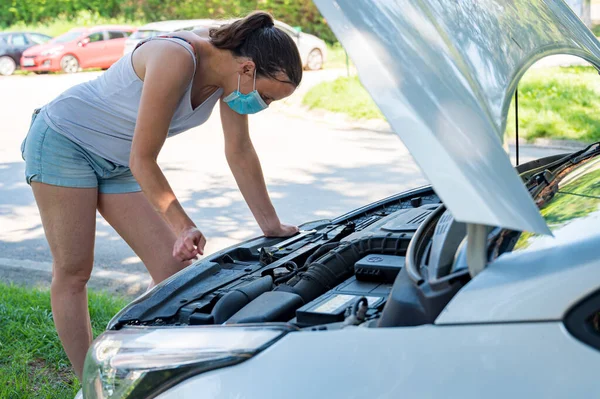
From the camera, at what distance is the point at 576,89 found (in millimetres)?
10422

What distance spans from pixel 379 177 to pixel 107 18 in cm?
2201

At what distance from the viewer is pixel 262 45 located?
103 inches

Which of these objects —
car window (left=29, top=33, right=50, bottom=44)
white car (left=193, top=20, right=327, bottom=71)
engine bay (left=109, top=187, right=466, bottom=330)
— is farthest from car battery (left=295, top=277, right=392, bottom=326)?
car window (left=29, top=33, right=50, bottom=44)

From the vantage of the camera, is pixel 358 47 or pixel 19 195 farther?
pixel 19 195

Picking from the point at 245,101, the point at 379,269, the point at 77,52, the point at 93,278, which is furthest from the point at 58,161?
the point at 77,52

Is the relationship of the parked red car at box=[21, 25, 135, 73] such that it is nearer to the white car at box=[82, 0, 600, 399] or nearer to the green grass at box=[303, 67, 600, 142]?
the green grass at box=[303, 67, 600, 142]

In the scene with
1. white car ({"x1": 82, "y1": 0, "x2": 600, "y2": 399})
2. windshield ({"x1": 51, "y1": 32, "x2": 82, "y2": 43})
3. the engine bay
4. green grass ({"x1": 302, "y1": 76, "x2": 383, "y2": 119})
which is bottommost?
green grass ({"x1": 302, "y1": 76, "x2": 383, "y2": 119})

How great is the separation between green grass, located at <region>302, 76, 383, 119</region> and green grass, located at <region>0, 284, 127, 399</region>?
776 cm

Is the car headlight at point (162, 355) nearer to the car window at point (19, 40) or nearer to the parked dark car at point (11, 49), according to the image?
the parked dark car at point (11, 49)

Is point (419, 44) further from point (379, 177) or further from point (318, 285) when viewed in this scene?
point (379, 177)

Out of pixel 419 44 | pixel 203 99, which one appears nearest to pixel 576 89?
pixel 203 99

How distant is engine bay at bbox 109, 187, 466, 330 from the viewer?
5.10ft

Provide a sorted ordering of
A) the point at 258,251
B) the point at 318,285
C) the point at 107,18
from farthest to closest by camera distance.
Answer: the point at 107,18, the point at 258,251, the point at 318,285

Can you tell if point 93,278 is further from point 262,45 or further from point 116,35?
point 116,35
